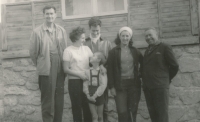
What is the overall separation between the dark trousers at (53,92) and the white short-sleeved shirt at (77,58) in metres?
0.21

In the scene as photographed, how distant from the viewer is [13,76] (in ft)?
21.6

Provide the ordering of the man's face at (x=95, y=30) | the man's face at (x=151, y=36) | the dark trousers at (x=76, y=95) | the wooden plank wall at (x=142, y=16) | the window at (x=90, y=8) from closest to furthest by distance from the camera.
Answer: the dark trousers at (x=76, y=95) < the man's face at (x=151, y=36) < the man's face at (x=95, y=30) < the wooden plank wall at (x=142, y=16) < the window at (x=90, y=8)

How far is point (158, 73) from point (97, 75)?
957 millimetres

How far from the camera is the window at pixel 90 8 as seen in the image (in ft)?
20.6

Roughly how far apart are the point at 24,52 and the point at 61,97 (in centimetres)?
279

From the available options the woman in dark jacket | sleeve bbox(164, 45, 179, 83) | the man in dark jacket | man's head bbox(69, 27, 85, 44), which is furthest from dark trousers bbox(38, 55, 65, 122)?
sleeve bbox(164, 45, 179, 83)

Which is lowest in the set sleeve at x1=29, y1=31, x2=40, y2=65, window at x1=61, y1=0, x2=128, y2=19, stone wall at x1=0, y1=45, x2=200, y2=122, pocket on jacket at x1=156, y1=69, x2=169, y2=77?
stone wall at x1=0, y1=45, x2=200, y2=122

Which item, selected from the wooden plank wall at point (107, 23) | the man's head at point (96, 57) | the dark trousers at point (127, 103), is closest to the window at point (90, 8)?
the wooden plank wall at point (107, 23)

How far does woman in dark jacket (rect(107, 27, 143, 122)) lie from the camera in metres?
4.05

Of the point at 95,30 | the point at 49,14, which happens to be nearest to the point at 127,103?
the point at 95,30

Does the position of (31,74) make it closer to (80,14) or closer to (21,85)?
(21,85)

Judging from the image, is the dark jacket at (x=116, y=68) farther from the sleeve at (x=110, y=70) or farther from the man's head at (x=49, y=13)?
the man's head at (x=49, y=13)

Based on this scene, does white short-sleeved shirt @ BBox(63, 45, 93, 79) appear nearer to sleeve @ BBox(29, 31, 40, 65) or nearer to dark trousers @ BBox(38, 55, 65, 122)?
dark trousers @ BBox(38, 55, 65, 122)

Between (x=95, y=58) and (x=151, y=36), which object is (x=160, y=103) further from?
(x=95, y=58)
